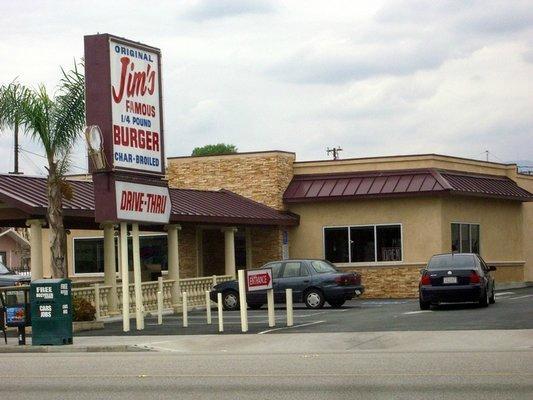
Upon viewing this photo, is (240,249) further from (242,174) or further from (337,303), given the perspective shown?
(337,303)

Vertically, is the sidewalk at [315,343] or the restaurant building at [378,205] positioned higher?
the restaurant building at [378,205]

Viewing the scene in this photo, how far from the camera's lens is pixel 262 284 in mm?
25875

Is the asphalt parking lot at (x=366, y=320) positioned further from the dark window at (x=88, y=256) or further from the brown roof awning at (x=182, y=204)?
the dark window at (x=88, y=256)

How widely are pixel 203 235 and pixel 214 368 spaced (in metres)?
26.6

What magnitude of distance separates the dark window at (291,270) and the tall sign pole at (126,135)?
663cm

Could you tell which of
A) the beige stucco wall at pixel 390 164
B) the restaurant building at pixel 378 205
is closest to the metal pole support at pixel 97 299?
the restaurant building at pixel 378 205

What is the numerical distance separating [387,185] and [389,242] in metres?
2.11

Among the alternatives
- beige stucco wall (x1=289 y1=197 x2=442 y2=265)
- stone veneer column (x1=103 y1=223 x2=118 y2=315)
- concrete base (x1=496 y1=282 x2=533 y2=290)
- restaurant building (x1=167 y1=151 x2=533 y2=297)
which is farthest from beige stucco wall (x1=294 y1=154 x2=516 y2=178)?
stone veneer column (x1=103 y1=223 x2=118 y2=315)

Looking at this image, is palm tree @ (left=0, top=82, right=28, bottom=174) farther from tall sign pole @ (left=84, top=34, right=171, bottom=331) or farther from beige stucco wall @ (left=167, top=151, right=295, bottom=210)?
beige stucco wall @ (left=167, top=151, right=295, bottom=210)

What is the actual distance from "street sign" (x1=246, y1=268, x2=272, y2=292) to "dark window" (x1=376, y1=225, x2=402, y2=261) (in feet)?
51.9

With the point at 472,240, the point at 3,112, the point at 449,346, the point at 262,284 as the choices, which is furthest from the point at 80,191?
the point at 472,240

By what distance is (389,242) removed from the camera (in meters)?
41.5

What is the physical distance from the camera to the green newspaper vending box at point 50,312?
23578 mm

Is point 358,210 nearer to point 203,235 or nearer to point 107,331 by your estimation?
point 203,235
